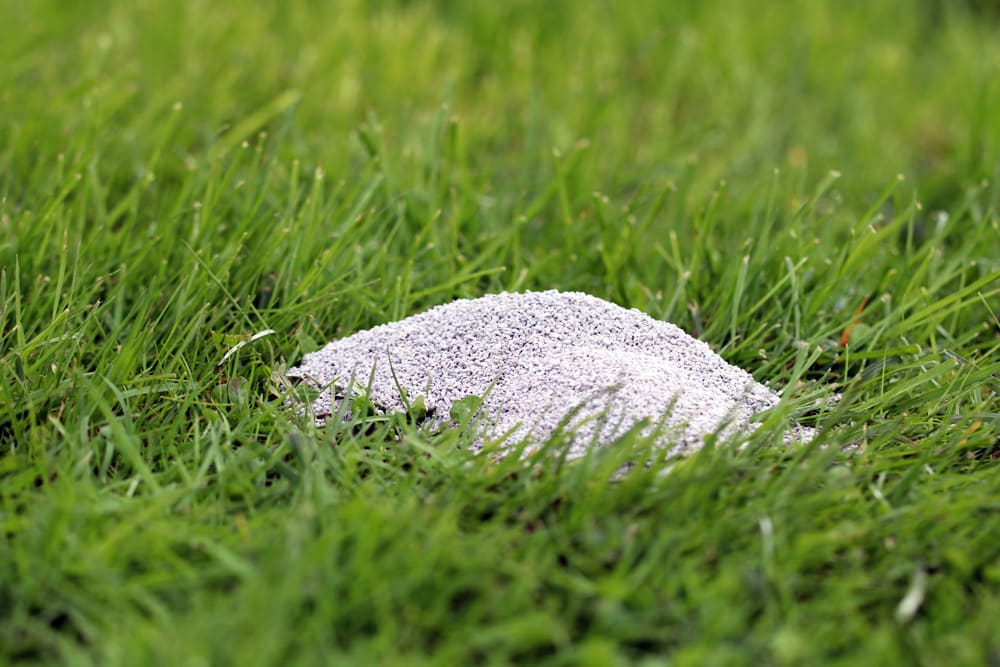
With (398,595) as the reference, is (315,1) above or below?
above

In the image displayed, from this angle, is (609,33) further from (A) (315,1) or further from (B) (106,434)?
(B) (106,434)

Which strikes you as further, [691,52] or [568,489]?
[691,52]

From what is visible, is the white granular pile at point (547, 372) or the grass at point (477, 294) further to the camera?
the white granular pile at point (547, 372)

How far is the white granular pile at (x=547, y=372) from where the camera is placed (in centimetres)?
192

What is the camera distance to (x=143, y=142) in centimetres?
321

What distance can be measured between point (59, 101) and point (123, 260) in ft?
3.13

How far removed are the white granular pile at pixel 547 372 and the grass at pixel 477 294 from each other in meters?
0.09

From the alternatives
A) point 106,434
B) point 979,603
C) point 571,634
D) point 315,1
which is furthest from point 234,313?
point 315,1

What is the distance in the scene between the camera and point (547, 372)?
2.05m

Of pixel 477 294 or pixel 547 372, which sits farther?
pixel 477 294

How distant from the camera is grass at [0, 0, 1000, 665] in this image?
5.05ft

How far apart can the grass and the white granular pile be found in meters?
0.09

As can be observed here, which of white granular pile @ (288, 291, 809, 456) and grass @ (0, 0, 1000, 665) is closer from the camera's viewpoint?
grass @ (0, 0, 1000, 665)

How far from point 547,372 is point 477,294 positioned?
661 millimetres
